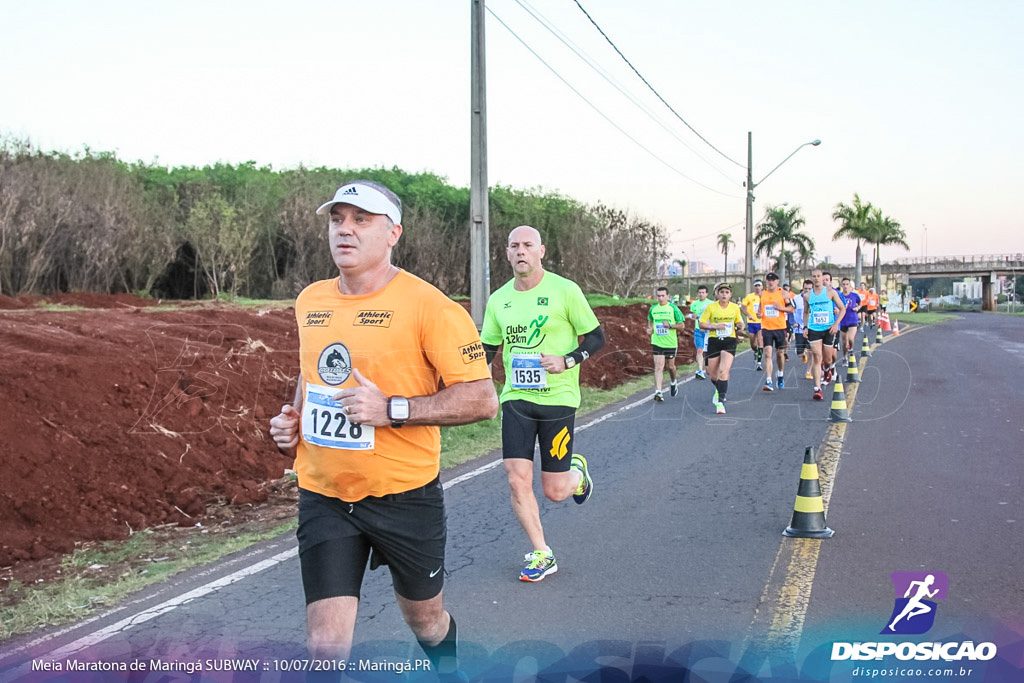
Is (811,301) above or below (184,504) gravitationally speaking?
above

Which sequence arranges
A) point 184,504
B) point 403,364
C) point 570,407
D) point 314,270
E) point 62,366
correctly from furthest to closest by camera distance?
point 314,270 < point 62,366 < point 184,504 < point 570,407 < point 403,364

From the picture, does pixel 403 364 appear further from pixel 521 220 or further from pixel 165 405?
pixel 521 220

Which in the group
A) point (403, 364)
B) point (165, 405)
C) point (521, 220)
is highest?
point (521, 220)

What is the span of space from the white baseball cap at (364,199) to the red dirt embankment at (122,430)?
4.61m

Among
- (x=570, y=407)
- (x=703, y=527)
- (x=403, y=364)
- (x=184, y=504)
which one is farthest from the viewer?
(x=184, y=504)

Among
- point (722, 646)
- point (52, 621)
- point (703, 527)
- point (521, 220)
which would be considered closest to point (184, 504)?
point (52, 621)

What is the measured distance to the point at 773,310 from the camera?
1620 cm

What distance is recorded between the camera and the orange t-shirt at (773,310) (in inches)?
629

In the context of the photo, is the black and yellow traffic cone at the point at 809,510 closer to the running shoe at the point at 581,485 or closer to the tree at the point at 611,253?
the running shoe at the point at 581,485

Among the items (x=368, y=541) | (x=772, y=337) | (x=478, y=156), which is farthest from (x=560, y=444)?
(x=772, y=337)

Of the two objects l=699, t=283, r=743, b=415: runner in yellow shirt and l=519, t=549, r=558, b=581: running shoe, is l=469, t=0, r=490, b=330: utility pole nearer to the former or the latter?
l=699, t=283, r=743, b=415: runner in yellow shirt

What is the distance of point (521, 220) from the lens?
5312cm

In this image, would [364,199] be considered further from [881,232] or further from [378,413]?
[881,232]

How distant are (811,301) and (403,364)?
13.0m
